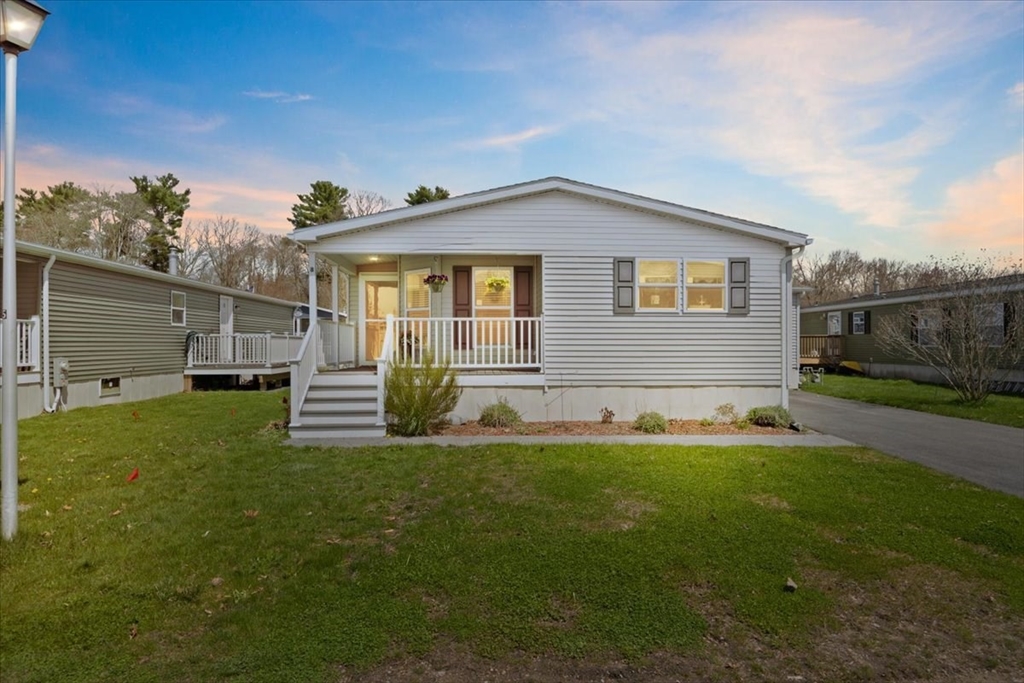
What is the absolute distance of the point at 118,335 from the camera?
12914 mm

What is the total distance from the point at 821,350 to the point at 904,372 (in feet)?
14.2

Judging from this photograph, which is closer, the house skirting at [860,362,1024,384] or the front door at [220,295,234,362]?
the front door at [220,295,234,362]

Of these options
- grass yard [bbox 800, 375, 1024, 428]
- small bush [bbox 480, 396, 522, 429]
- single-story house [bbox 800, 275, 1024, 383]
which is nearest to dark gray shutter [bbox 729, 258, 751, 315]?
small bush [bbox 480, 396, 522, 429]

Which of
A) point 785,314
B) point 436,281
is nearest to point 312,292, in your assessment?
point 436,281

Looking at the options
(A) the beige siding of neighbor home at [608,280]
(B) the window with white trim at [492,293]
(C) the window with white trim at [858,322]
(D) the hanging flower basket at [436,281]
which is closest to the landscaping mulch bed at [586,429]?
(A) the beige siding of neighbor home at [608,280]

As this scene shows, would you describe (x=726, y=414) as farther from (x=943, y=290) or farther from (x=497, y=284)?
(x=943, y=290)

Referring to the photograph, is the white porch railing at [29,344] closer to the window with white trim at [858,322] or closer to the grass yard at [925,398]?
the grass yard at [925,398]

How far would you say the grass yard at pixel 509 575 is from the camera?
2662 mm

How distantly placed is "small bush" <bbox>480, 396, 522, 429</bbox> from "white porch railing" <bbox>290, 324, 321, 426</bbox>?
124 inches

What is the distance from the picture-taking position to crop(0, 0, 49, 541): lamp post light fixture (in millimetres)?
3678

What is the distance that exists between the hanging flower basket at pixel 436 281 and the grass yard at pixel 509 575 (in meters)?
A: 5.32

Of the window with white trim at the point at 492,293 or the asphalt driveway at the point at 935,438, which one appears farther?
the window with white trim at the point at 492,293

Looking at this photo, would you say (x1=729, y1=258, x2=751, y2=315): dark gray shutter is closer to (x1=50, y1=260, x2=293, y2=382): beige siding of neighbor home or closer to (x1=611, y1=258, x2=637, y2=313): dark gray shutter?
(x1=611, y1=258, x2=637, y2=313): dark gray shutter

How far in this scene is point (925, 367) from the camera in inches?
711
